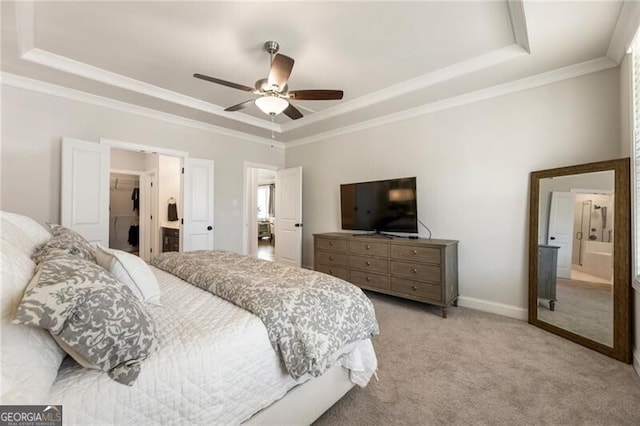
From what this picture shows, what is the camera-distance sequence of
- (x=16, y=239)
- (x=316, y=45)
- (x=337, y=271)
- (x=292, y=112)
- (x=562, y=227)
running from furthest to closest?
(x=337, y=271)
(x=292, y=112)
(x=562, y=227)
(x=316, y=45)
(x=16, y=239)

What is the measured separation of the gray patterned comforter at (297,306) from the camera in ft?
4.31

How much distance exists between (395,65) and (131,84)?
2.96 m

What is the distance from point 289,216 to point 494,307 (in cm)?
341

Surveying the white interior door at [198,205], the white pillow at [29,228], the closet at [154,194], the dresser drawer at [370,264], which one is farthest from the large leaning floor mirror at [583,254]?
the closet at [154,194]

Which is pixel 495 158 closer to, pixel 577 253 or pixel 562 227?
pixel 562 227

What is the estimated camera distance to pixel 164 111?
3.85m

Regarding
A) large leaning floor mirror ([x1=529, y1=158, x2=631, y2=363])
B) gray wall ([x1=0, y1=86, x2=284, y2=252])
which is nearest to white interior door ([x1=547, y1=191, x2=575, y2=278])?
large leaning floor mirror ([x1=529, y1=158, x2=631, y2=363])

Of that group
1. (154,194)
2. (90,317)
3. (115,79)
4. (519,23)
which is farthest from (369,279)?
(154,194)

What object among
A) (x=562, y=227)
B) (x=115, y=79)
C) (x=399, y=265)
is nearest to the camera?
(x=562, y=227)

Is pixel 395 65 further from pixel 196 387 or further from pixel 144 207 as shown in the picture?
pixel 144 207

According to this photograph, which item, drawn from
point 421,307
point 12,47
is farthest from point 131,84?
point 421,307

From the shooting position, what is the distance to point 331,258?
13.4 feet

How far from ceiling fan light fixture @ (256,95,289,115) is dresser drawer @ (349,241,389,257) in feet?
6.63

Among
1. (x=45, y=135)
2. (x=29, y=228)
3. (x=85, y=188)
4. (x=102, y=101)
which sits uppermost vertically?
(x=102, y=101)
